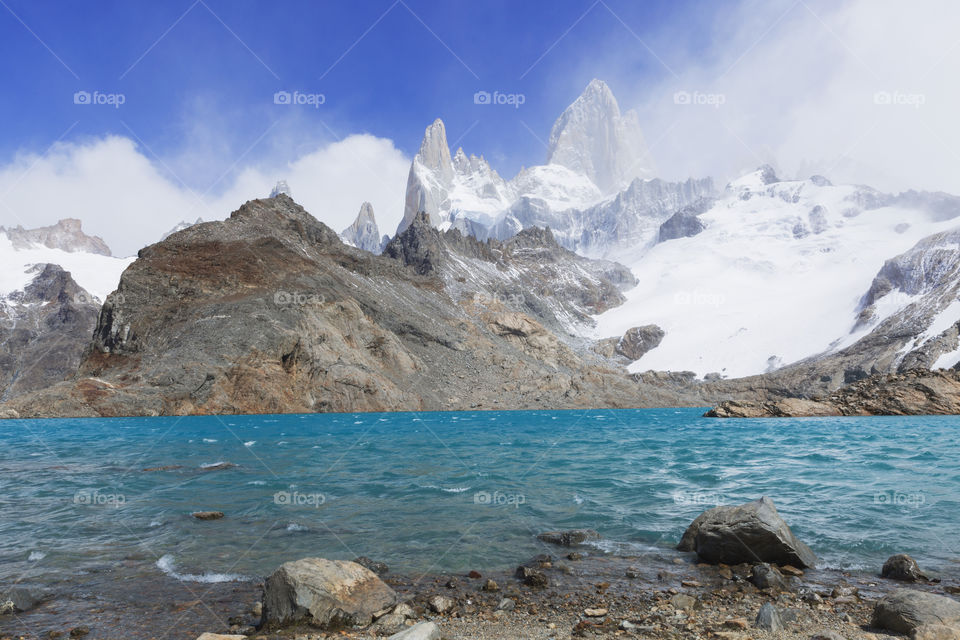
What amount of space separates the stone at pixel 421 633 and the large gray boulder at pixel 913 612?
7.90 meters

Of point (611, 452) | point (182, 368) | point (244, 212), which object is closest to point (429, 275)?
point (244, 212)

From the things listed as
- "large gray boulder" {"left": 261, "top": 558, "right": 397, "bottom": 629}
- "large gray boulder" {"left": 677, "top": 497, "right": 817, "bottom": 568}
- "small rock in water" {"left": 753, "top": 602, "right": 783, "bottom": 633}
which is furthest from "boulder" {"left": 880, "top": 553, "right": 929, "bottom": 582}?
"large gray boulder" {"left": 261, "top": 558, "right": 397, "bottom": 629}

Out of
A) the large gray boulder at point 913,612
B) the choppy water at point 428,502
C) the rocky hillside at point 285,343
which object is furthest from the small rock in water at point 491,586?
the rocky hillside at point 285,343

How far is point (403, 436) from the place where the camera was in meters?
52.7

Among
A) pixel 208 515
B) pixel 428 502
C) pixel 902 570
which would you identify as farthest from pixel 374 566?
pixel 902 570

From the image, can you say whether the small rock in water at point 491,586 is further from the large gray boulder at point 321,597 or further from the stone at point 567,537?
the stone at point 567,537

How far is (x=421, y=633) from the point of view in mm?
9062

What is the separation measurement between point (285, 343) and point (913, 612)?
10663cm

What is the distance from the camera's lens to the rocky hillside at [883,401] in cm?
9388

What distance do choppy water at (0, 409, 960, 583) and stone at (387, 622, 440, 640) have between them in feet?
14.4

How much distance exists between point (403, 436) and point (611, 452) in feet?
72.4

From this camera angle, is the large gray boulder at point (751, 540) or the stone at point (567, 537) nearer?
the large gray boulder at point (751, 540)

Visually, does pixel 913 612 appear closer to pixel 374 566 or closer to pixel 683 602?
pixel 683 602

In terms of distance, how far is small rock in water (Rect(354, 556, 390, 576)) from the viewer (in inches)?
529
